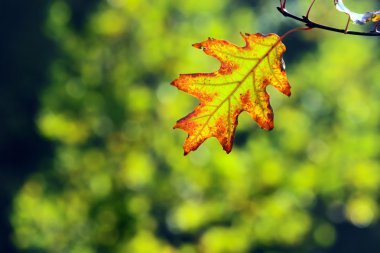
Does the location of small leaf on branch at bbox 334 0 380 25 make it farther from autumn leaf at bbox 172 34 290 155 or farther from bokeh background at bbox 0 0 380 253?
bokeh background at bbox 0 0 380 253

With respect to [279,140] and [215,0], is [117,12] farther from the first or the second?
[279,140]

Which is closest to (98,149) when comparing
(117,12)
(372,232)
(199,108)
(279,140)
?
(117,12)

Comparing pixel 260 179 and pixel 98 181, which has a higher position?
pixel 98 181

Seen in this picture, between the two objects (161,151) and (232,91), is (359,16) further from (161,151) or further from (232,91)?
(161,151)

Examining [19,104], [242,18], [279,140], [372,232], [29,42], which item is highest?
[29,42]

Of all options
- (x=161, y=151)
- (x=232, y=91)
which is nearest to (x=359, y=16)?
(x=232, y=91)

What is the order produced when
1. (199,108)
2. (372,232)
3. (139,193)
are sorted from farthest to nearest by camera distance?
(372,232), (139,193), (199,108)

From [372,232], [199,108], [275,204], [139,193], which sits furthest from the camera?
[372,232]

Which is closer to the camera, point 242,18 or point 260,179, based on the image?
point 260,179

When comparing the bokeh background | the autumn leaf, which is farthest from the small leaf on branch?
the bokeh background
